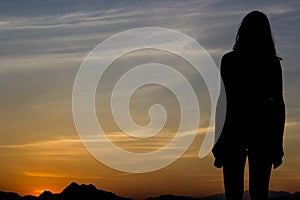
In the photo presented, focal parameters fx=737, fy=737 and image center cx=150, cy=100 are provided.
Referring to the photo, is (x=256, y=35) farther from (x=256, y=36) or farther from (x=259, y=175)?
(x=259, y=175)

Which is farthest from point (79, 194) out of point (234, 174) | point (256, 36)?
point (256, 36)

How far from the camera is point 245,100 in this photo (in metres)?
8.10

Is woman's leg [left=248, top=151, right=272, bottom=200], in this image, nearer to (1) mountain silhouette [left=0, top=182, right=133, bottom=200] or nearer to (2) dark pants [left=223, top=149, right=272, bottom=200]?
(2) dark pants [left=223, top=149, right=272, bottom=200]

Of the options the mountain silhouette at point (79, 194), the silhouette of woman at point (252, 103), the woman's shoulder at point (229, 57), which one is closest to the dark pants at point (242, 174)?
the silhouette of woman at point (252, 103)

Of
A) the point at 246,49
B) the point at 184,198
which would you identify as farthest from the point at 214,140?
the point at 184,198

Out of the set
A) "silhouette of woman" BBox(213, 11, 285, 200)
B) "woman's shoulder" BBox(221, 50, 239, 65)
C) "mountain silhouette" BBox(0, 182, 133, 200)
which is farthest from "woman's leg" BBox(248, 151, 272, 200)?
"mountain silhouette" BBox(0, 182, 133, 200)

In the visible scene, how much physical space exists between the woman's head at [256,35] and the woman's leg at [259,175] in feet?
3.79

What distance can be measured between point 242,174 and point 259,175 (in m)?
0.19

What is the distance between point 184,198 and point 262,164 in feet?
22.6

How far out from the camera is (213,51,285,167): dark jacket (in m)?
8.09

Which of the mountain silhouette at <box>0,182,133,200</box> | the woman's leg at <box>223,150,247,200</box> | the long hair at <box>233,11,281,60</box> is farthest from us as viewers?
the mountain silhouette at <box>0,182,133,200</box>

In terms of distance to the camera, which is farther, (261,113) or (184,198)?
(184,198)

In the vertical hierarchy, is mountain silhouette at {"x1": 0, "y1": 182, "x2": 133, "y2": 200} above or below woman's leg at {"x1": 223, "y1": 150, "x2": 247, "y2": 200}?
below

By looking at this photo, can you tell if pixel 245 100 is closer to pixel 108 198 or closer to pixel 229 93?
pixel 229 93
